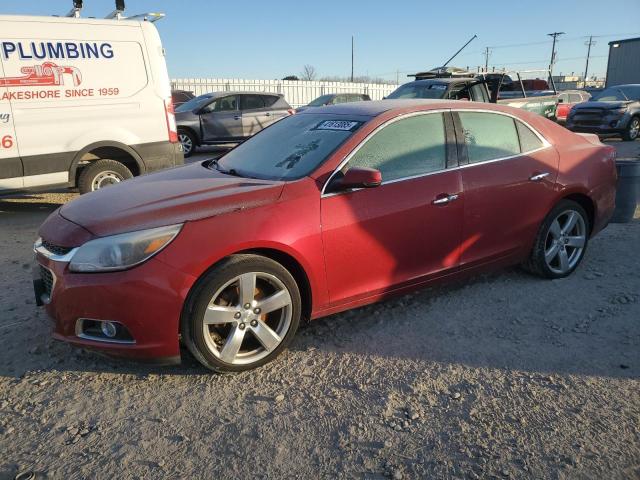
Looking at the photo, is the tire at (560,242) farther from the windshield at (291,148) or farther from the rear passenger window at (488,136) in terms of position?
the windshield at (291,148)

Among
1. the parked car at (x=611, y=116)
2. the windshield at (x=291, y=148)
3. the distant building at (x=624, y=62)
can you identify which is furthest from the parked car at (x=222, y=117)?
the distant building at (x=624, y=62)

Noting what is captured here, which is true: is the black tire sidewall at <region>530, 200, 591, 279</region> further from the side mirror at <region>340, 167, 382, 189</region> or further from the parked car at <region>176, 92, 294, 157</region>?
the parked car at <region>176, 92, 294, 157</region>

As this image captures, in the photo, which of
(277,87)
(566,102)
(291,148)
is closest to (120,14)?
(291,148)

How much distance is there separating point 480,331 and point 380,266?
0.84m

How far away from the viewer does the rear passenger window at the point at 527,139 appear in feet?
13.8

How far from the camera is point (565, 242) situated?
4488 millimetres

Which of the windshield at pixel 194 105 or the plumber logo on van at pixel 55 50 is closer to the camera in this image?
the plumber logo on van at pixel 55 50

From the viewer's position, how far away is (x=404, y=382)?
2.95 m

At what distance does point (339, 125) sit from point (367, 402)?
1917 millimetres

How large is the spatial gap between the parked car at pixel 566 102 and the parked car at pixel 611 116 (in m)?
1.35

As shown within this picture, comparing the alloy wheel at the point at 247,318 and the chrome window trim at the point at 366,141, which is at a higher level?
the chrome window trim at the point at 366,141

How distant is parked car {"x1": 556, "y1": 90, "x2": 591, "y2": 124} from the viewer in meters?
17.7

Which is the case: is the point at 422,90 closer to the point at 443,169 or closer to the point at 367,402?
the point at 443,169

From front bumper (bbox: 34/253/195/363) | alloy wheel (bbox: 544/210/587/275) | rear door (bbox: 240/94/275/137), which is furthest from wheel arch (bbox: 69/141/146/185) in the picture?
rear door (bbox: 240/94/275/137)
